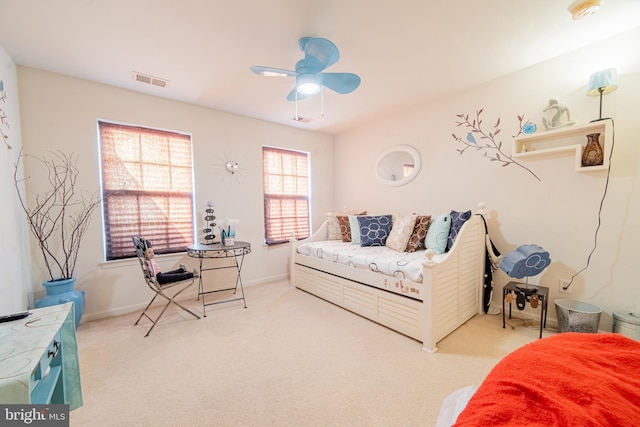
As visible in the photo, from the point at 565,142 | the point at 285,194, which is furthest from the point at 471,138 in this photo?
the point at 285,194

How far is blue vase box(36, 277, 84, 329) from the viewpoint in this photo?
2.17 metres

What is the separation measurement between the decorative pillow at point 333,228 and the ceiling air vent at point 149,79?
8.48 feet

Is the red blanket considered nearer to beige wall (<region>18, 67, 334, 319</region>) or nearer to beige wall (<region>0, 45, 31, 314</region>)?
beige wall (<region>0, 45, 31, 314</region>)

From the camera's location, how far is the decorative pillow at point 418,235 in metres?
2.83

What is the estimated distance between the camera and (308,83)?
A: 196cm

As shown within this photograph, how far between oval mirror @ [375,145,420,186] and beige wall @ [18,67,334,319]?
139cm

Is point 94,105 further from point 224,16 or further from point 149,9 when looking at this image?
point 224,16

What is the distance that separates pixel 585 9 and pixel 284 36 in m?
2.05

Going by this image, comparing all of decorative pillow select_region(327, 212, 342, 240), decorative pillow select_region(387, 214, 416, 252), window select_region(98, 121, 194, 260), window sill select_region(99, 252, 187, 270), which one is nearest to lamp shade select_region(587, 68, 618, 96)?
decorative pillow select_region(387, 214, 416, 252)

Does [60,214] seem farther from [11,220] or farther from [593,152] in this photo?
[593,152]

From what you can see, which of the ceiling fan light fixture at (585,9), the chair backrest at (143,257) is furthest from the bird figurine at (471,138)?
the chair backrest at (143,257)

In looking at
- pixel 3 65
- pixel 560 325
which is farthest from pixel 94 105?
pixel 560 325

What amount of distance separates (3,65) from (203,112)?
1.62 m

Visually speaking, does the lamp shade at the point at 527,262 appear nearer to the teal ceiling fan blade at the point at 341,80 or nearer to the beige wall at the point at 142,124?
the teal ceiling fan blade at the point at 341,80
